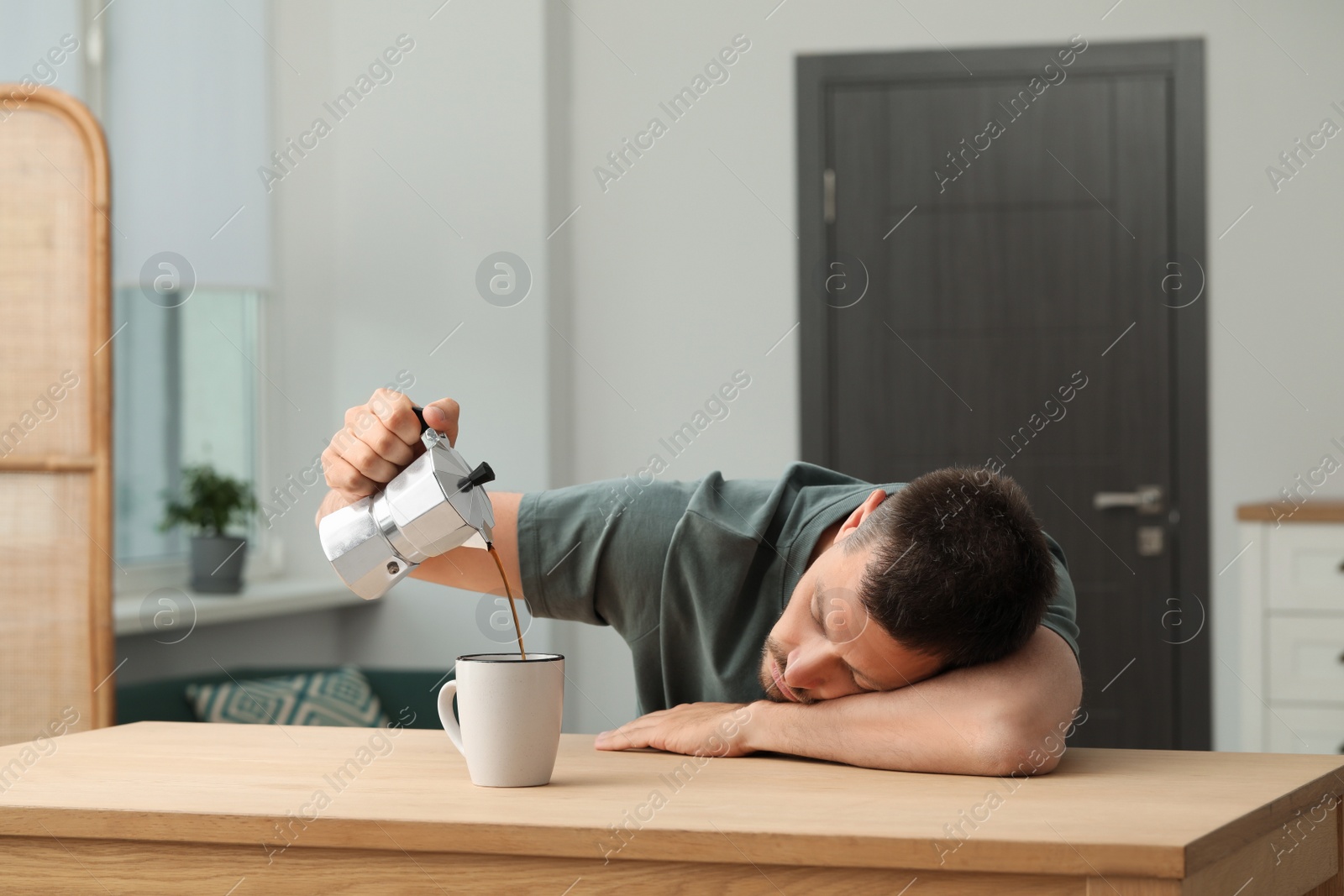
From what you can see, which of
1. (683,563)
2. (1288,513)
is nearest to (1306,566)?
(1288,513)

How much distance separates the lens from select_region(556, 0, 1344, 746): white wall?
11.7ft

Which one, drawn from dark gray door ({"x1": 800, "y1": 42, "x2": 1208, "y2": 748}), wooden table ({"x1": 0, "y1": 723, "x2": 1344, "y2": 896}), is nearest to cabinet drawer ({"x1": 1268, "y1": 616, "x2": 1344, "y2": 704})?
dark gray door ({"x1": 800, "y1": 42, "x2": 1208, "y2": 748})

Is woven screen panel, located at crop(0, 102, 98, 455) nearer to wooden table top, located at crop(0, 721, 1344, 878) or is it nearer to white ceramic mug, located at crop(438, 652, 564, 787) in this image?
wooden table top, located at crop(0, 721, 1344, 878)

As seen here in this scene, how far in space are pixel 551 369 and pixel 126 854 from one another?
2761mm

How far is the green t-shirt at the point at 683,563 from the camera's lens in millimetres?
1534

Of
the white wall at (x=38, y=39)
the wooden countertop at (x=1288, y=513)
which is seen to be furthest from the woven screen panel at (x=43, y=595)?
the wooden countertop at (x=1288, y=513)

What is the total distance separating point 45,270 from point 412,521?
1.53m

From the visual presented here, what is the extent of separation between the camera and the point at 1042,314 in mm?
3695

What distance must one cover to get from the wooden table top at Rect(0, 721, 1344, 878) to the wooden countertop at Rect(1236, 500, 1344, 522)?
1883 mm

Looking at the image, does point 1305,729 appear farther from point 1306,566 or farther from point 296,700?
point 296,700

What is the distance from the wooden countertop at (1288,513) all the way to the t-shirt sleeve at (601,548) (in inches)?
75.2

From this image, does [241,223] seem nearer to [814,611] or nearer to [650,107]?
[650,107]

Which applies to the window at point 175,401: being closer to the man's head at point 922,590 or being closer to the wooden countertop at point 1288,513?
the man's head at point 922,590

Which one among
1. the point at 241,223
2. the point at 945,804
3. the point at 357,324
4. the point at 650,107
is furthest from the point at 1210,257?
the point at 945,804
